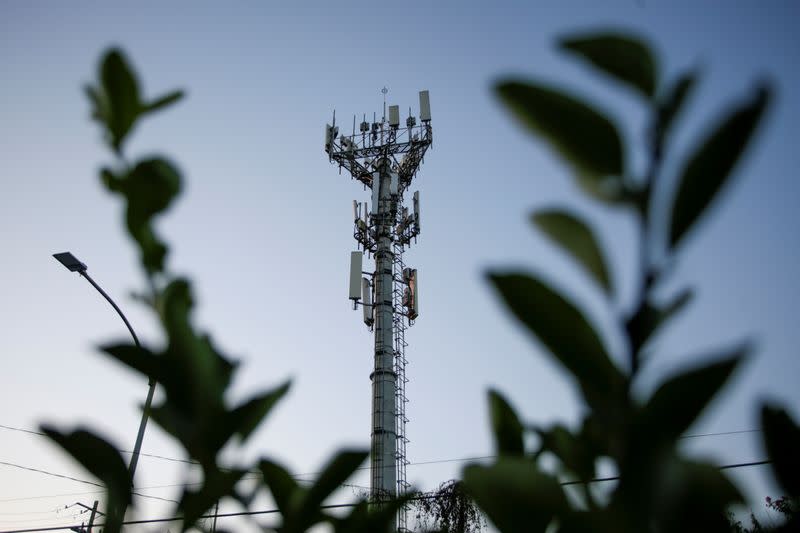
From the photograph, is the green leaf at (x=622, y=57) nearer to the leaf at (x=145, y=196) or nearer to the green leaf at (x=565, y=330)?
the green leaf at (x=565, y=330)

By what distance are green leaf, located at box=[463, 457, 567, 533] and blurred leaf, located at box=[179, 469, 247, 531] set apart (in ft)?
0.58

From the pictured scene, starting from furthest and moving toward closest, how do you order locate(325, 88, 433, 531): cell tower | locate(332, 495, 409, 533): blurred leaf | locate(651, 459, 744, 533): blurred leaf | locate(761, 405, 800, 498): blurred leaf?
locate(325, 88, 433, 531): cell tower → locate(332, 495, 409, 533): blurred leaf → locate(761, 405, 800, 498): blurred leaf → locate(651, 459, 744, 533): blurred leaf

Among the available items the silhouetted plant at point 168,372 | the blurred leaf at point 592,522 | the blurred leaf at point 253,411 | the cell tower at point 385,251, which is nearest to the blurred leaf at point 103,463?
the silhouetted plant at point 168,372

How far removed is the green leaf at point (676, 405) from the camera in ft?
0.94

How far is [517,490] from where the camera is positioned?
0.35 m

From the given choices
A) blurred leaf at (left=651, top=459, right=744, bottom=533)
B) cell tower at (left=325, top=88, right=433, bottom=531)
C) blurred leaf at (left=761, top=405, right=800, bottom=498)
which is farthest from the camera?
cell tower at (left=325, top=88, right=433, bottom=531)

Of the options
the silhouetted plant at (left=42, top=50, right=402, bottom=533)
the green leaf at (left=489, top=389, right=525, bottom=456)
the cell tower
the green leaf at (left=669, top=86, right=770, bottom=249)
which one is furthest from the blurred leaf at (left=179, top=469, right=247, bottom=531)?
the cell tower

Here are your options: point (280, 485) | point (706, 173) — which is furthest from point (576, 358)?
point (280, 485)

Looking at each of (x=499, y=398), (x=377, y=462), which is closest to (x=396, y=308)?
(x=377, y=462)

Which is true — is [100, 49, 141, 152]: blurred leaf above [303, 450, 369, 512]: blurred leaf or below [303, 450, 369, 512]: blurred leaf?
above

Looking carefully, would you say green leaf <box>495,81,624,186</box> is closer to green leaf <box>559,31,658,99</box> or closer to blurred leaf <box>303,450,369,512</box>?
green leaf <box>559,31,658,99</box>

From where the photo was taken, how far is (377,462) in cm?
1356

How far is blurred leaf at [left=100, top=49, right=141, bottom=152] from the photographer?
0.41 m

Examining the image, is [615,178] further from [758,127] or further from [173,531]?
[173,531]
